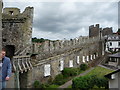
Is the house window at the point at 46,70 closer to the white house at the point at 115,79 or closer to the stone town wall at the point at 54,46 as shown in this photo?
the stone town wall at the point at 54,46

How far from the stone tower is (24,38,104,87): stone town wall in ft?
7.77

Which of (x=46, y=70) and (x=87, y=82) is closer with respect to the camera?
(x=87, y=82)

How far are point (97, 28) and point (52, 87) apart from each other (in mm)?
23090

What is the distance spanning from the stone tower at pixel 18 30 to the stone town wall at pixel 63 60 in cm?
237

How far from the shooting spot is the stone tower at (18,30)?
15.8 metres

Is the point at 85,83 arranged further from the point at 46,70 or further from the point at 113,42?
the point at 113,42

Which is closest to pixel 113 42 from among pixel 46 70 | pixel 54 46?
pixel 54 46

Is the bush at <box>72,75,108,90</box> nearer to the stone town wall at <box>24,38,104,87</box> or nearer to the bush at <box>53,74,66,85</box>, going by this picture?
the bush at <box>53,74,66,85</box>

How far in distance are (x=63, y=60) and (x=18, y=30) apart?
558cm

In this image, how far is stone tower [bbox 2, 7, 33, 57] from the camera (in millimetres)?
15805

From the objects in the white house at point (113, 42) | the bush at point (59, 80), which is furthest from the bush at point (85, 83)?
the white house at point (113, 42)

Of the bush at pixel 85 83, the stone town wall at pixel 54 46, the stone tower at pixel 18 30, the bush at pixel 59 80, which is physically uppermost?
the stone tower at pixel 18 30

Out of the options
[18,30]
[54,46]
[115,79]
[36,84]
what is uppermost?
[18,30]

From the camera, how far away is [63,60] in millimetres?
18156
